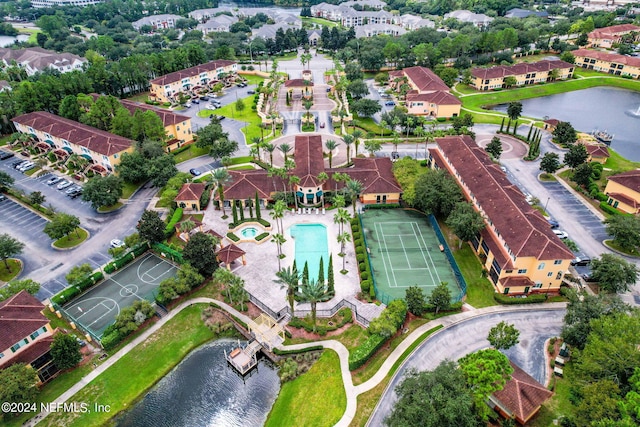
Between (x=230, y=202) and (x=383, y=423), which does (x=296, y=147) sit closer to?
(x=230, y=202)

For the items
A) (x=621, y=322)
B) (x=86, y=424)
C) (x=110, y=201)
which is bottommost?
(x=86, y=424)

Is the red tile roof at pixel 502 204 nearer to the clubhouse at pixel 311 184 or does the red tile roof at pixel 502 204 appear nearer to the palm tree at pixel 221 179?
the clubhouse at pixel 311 184

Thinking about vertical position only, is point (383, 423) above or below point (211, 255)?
below


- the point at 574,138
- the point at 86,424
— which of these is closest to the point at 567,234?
the point at 574,138

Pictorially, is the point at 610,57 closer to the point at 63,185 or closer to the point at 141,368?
the point at 141,368

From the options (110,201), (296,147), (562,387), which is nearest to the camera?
(562,387)

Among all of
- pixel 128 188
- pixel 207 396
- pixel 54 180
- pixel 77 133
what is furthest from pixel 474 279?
pixel 77 133

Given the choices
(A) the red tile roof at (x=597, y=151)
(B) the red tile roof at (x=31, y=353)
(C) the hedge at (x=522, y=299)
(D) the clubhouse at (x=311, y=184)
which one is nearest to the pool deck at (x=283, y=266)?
(D) the clubhouse at (x=311, y=184)
